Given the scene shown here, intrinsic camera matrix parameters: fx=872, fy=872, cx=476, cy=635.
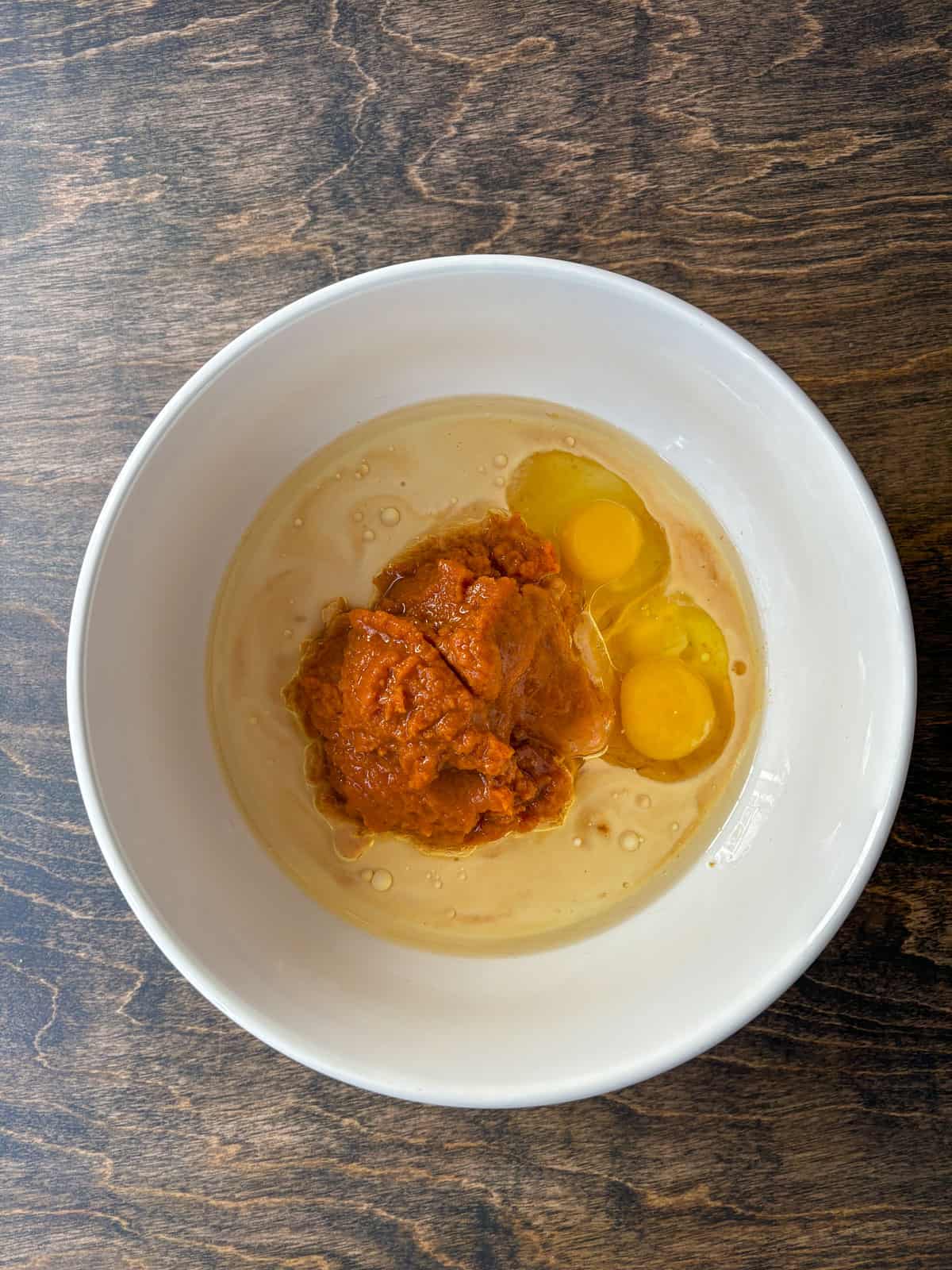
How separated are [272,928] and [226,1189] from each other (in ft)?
1.40

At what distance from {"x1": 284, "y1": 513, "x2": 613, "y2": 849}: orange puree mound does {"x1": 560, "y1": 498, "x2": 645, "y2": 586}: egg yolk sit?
0.05m

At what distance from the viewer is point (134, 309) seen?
1.32m

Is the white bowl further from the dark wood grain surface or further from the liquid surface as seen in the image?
the dark wood grain surface

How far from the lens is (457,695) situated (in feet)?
3.91

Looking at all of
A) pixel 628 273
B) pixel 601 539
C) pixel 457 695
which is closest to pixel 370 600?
pixel 457 695

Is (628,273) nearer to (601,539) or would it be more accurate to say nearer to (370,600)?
(601,539)

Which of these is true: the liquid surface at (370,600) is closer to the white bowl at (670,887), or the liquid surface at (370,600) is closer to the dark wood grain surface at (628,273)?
the white bowl at (670,887)

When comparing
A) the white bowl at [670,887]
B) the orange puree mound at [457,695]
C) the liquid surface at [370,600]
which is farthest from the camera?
the liquid surface at [370,600]

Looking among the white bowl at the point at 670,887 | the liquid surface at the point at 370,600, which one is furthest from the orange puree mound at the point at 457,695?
the white bowl at the point at 670,887

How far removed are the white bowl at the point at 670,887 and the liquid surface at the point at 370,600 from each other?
33 millimetres

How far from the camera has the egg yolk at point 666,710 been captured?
4.43ft

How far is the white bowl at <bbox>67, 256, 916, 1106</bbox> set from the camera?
1060mm

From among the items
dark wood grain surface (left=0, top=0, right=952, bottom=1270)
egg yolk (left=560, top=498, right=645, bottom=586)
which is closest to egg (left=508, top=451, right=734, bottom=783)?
egg yolk (left=560, top=498, right=645, bottom=586)

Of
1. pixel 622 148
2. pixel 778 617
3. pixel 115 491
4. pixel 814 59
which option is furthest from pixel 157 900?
pixel 814 59
